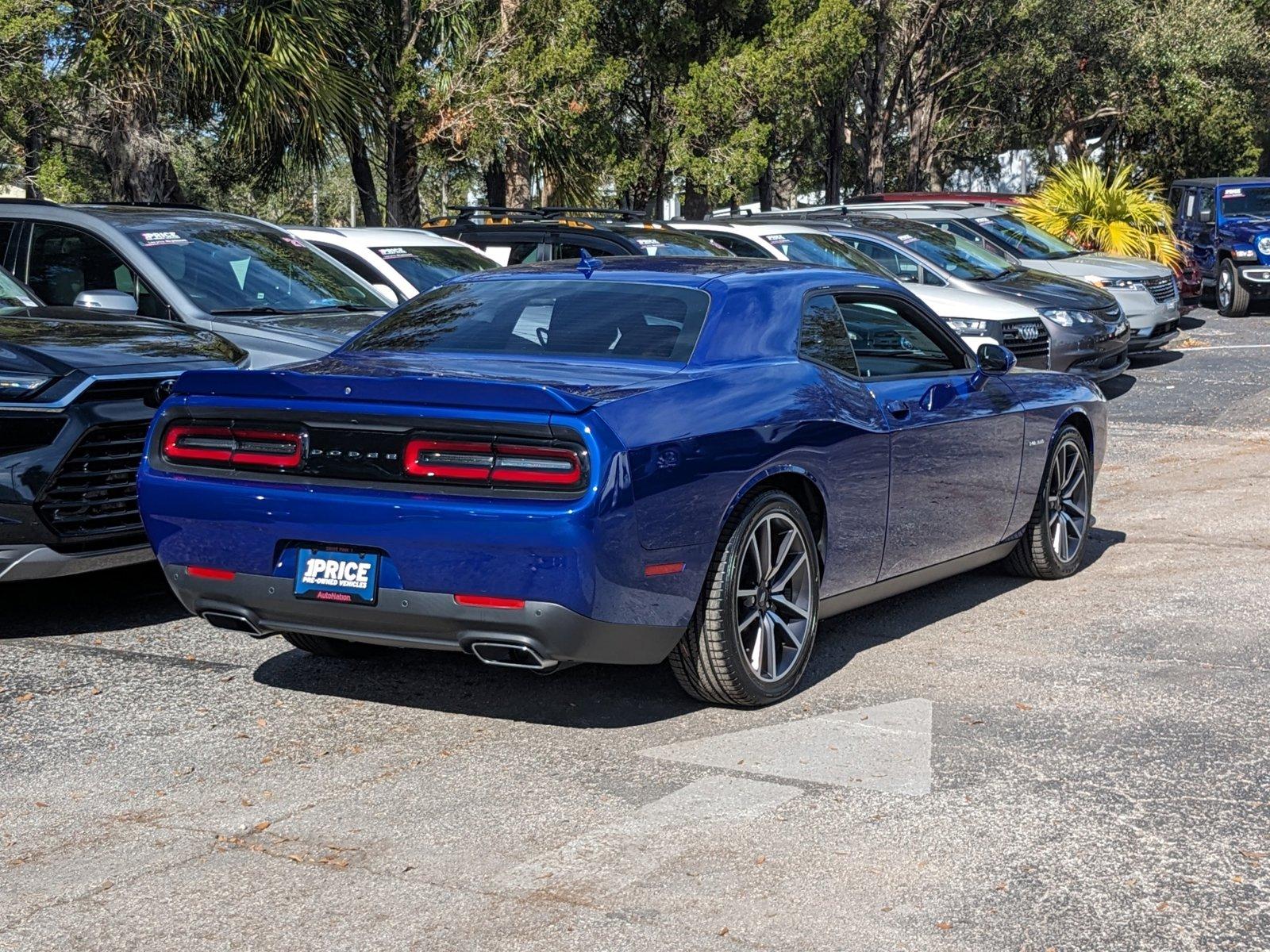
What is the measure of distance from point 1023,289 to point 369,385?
1062 centimetres

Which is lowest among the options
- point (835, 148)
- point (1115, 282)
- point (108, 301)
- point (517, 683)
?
point (517, 683)

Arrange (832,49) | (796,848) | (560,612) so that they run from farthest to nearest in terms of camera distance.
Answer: (832,49)
(560,612)
(796,848)

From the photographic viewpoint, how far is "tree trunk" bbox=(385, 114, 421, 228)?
2352 cm

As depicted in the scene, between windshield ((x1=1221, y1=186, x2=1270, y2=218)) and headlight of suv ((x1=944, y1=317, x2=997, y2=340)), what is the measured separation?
1163 centimetres

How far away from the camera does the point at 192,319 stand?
8.76 meters

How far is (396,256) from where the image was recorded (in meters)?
12.4

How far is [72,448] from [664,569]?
9.10 feet

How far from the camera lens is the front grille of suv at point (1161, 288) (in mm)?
17312

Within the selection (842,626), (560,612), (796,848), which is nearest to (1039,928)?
(796,848)

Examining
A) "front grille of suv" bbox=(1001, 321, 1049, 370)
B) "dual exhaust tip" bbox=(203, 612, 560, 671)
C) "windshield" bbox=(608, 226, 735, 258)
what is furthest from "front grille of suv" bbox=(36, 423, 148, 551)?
"front grille of suv" bbox=(1001, 321, 1049, 370)

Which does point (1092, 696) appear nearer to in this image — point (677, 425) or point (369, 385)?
point (677, 425)

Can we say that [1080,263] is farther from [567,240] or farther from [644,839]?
[644,839]

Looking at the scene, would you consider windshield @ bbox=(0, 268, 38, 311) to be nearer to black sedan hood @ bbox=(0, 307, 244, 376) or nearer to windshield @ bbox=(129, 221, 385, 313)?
black sedan hood @ bbox=(0, 307, 244, 376)

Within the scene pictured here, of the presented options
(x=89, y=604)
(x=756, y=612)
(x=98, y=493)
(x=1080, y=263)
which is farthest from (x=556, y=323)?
(x=1080, y=263)
